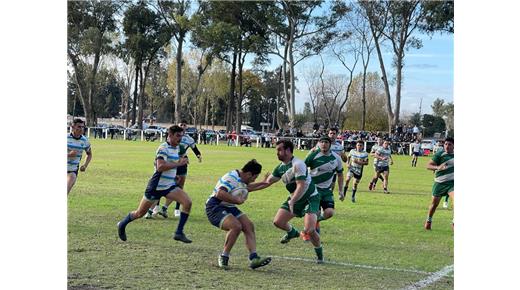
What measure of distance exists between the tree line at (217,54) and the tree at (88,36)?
0.06 feet

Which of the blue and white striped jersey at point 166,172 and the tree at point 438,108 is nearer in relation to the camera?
the blue and white striped jersey at point 166,172

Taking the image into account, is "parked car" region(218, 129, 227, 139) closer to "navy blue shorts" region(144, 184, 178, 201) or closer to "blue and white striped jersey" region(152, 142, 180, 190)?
"blue and white striped jersey" region(152, 142, 180, 190)

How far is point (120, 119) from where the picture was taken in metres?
13.9

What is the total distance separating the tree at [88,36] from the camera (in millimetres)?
8719

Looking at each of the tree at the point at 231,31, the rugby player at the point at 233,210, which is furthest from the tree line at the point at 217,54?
the rugby player at the point at 233,210

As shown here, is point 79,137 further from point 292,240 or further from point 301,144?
point 301,144

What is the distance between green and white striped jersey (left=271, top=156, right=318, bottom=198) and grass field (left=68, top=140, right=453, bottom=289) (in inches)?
28.1

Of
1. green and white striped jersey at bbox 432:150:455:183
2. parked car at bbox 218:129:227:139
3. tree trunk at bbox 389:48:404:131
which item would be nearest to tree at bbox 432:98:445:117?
green and white striped jersey at bbox 432:150:455:183

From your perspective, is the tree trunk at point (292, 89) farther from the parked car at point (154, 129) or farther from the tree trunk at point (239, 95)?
the parked car at point (154, 129)

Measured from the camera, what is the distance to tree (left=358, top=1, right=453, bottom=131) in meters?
7.75

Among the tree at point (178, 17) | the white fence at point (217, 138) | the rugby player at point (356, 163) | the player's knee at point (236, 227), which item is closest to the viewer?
the player's knee at point (236, 227)

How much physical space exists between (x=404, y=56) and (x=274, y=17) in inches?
76.0
